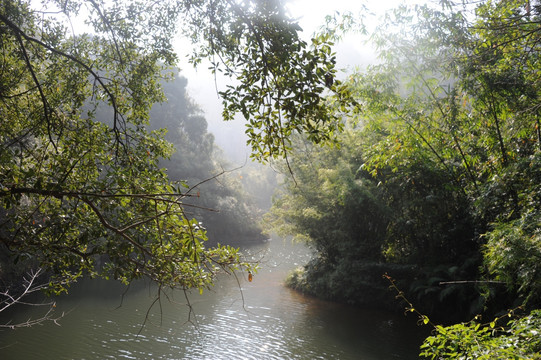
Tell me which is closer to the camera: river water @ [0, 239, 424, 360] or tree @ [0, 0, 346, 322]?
tree @ [0, 0, 346, 322]

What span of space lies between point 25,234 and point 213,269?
150cm

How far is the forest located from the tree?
0.07 ft

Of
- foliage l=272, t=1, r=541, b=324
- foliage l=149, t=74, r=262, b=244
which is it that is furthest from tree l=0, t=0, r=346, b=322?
foliage l=149, t=74, r=262, b=244

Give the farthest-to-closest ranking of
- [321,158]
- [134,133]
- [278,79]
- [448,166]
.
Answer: [321,158]
[448,166]
[134,133]
[278,79]

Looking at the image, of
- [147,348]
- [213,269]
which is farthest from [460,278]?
[213,269]

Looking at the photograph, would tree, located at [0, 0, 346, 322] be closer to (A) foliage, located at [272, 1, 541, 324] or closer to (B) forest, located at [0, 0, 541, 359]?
(B) forest, located at [0, 0, 541, 359]

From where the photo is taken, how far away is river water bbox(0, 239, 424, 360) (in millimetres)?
9023

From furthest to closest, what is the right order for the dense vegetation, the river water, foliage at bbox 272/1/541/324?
the river water < foliage at bbox 272/1/541/324 < the dense vegetation

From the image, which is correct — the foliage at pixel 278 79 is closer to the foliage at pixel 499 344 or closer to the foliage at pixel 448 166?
the foliage at pixel 448 166

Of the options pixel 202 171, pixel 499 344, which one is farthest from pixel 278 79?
pixel 202 171

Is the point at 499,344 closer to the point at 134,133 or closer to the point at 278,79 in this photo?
the point at 278,79

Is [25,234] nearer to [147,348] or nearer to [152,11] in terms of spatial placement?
[152,11]

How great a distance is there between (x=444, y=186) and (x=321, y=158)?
6.03m

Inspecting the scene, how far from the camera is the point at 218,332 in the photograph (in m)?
10.5
